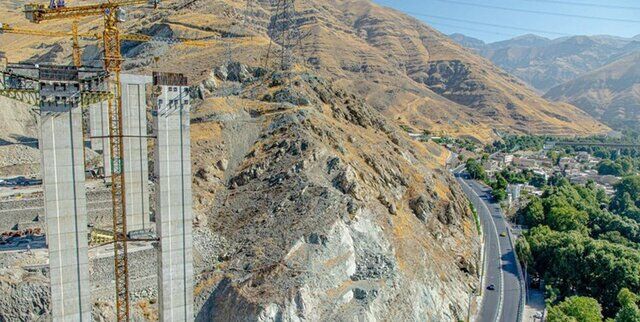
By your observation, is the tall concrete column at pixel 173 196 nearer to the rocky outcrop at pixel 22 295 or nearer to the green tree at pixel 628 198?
the rocky outcrop at pixel 22 295

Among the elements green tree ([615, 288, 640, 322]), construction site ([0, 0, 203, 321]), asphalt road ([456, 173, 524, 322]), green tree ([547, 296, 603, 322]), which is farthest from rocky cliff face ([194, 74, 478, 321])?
green tree ([615, 288, 640, 322])

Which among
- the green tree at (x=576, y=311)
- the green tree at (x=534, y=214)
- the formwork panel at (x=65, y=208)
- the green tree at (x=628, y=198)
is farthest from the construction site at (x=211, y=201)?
the green tree at (x=628, y=198)

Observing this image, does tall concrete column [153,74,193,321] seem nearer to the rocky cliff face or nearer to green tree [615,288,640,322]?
the rocky cliff face

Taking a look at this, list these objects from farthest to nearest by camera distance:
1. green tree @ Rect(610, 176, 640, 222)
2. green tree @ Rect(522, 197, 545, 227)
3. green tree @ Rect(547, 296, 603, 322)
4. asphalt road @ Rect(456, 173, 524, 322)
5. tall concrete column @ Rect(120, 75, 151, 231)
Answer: green tree @ Rect(610, 176, 640, 222) < green tree @ Rect(522, 197, 545, 227) < asphalt road @ Rect(456, 173, 524, 322) < green tree @ Rect(547, 296, 603, 322) < tall concrete column @ Rect(120, 75, 151, 231)

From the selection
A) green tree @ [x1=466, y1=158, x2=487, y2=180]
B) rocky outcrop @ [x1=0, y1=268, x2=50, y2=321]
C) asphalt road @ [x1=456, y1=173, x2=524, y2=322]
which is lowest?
green tree @ [x1=466, y1=158, x2=487, y2=180]

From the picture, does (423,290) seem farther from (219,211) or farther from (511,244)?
(511,244)
